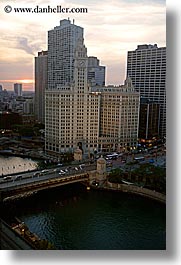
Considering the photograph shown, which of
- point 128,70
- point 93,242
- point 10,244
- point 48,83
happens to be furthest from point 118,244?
point 48,83

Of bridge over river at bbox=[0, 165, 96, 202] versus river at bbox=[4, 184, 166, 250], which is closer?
river at bbox=[4, 184, 166, 250]

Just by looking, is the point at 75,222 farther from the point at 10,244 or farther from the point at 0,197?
the point at 10,244

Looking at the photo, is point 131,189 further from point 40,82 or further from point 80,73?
point 40,82

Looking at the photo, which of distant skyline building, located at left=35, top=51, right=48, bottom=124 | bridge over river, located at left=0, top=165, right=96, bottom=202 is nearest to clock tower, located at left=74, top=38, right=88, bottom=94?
bridge over river, located at left=0, top=165, right=96, bottom=202

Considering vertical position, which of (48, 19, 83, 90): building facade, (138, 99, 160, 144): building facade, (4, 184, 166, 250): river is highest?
(48, 19, 83, 90): building facade

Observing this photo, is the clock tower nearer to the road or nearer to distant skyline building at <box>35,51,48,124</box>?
the road

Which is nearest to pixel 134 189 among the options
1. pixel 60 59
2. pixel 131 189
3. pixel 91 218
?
pixel 131 189

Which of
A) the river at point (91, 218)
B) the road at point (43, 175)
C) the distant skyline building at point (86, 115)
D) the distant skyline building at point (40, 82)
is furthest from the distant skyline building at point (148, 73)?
the river at point (91, 218)

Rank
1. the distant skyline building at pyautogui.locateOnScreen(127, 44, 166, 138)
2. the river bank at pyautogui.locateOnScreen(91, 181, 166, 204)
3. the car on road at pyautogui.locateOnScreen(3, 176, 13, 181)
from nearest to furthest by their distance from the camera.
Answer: the river bank at pyautogui.locateOnScreen(91, 181, 166, 204) < the car on road at pyautogui.locateOnScreen(3, 176, 13, 181) < the distant skyline building at pyautogui.locateOnScreen(127, 44, 166, 138)
